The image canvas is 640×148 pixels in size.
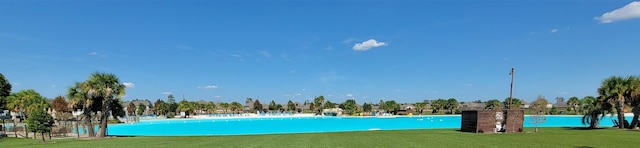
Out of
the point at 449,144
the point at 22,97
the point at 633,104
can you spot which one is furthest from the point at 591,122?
the point at 22,97

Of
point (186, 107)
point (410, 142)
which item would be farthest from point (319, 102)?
point (410, 142)

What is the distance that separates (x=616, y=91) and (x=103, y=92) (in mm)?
32146

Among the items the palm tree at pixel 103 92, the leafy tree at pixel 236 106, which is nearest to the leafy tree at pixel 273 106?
the leafy tree at pixel 236 106

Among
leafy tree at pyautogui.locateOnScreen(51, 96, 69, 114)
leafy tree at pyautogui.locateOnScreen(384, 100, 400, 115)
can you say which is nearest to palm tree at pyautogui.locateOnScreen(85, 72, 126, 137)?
leafy tree at pyautogui.locateOnScreen(51, 96, 69, 114)

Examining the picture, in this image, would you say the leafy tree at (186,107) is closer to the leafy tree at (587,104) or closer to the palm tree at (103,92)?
the palm tree at (103,92)

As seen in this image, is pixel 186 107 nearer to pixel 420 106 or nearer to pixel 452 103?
pixel 420 106

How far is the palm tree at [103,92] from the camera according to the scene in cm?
2055

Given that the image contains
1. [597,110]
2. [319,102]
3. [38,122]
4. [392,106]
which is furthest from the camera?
[319,102]

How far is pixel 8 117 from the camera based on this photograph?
4728 cm

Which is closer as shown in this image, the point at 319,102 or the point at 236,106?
the point at 319,102

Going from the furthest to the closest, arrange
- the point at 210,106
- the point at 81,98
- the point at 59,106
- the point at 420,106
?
1. the point at 210,106
2. the point at 420,106
3. the point at 59,106
4. the point at 81,98

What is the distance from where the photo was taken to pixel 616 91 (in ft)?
74.9

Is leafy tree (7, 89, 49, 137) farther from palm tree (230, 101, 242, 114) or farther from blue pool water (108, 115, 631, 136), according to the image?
palm tree (230, 101, 242, 114)

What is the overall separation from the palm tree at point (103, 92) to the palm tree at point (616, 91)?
103 ft
